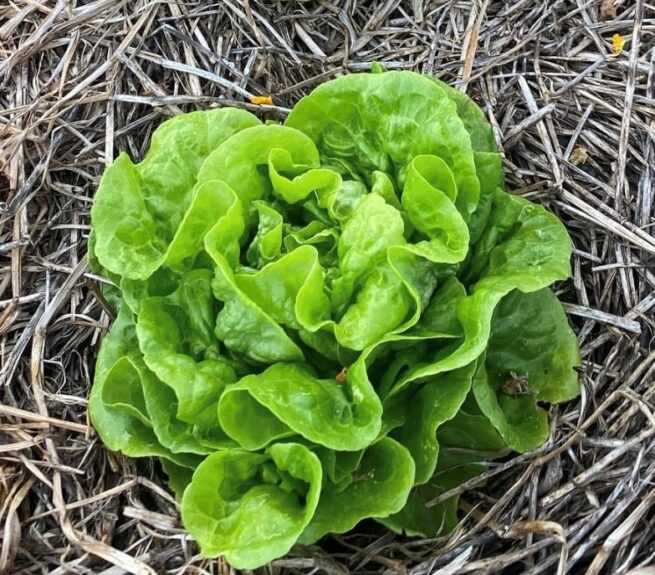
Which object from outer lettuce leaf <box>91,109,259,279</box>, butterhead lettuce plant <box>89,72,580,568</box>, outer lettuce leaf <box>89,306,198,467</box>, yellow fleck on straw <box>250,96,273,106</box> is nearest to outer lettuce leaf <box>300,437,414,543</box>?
butterhead lettuce plant <box>89,72,580,568</box>

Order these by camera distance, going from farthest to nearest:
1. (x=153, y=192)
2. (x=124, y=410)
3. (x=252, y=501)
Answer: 1. (x=153, y=192)
2. (x=124, y=410)
3. (x=252, y=501)

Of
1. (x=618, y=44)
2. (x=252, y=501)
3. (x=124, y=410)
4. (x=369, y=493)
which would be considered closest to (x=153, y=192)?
(x=124, y=410)

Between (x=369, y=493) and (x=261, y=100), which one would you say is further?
(x=261, y=100)

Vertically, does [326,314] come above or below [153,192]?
below

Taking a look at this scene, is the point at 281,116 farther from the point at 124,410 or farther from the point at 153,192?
the point at 124,410

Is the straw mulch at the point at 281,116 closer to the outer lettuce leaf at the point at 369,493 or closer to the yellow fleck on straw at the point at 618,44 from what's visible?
the yellow fleck on straw at the point at 618,44


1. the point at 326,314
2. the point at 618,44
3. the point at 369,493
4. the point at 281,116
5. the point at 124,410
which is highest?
the point at 618,44

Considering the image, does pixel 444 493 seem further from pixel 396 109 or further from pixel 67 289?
pixel 67 289
